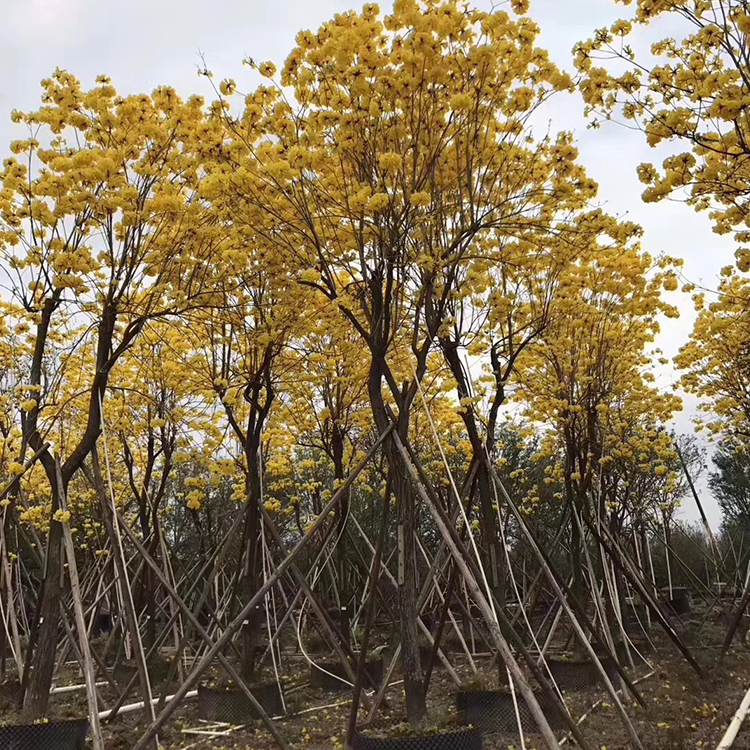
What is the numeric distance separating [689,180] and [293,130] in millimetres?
2513

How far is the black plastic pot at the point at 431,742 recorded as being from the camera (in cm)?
343

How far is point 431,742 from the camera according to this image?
3463mm

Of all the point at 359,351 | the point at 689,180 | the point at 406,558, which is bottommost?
the point at 406,558

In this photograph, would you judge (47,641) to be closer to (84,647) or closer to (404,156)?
(84,647)

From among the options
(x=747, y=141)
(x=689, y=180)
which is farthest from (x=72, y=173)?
(x=747, y=141)

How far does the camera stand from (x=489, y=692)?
484 cm

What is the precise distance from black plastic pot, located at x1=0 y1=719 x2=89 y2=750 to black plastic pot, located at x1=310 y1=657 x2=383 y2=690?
2.74m

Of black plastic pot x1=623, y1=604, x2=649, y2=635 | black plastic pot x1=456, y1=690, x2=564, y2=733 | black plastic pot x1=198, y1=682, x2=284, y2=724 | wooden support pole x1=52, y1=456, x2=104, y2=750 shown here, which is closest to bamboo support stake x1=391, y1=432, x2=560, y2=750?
black plastic pot x1=456, y1=690, x2=564, y2=733

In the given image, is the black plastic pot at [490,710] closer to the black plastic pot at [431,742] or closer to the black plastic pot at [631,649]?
the black plastic pot at [431,742]

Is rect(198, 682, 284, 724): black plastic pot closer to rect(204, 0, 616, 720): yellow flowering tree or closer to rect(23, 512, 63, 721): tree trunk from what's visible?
rect(23, 512, 63, 721): tree trunk

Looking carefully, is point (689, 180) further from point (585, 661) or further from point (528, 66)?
point (585, 661)

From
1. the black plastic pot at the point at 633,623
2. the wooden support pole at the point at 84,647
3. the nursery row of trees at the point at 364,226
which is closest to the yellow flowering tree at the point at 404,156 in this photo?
the nursery row of trees at the point at 364,226

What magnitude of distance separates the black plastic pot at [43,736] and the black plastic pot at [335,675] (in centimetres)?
274

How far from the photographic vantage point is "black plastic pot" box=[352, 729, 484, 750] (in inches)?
135
